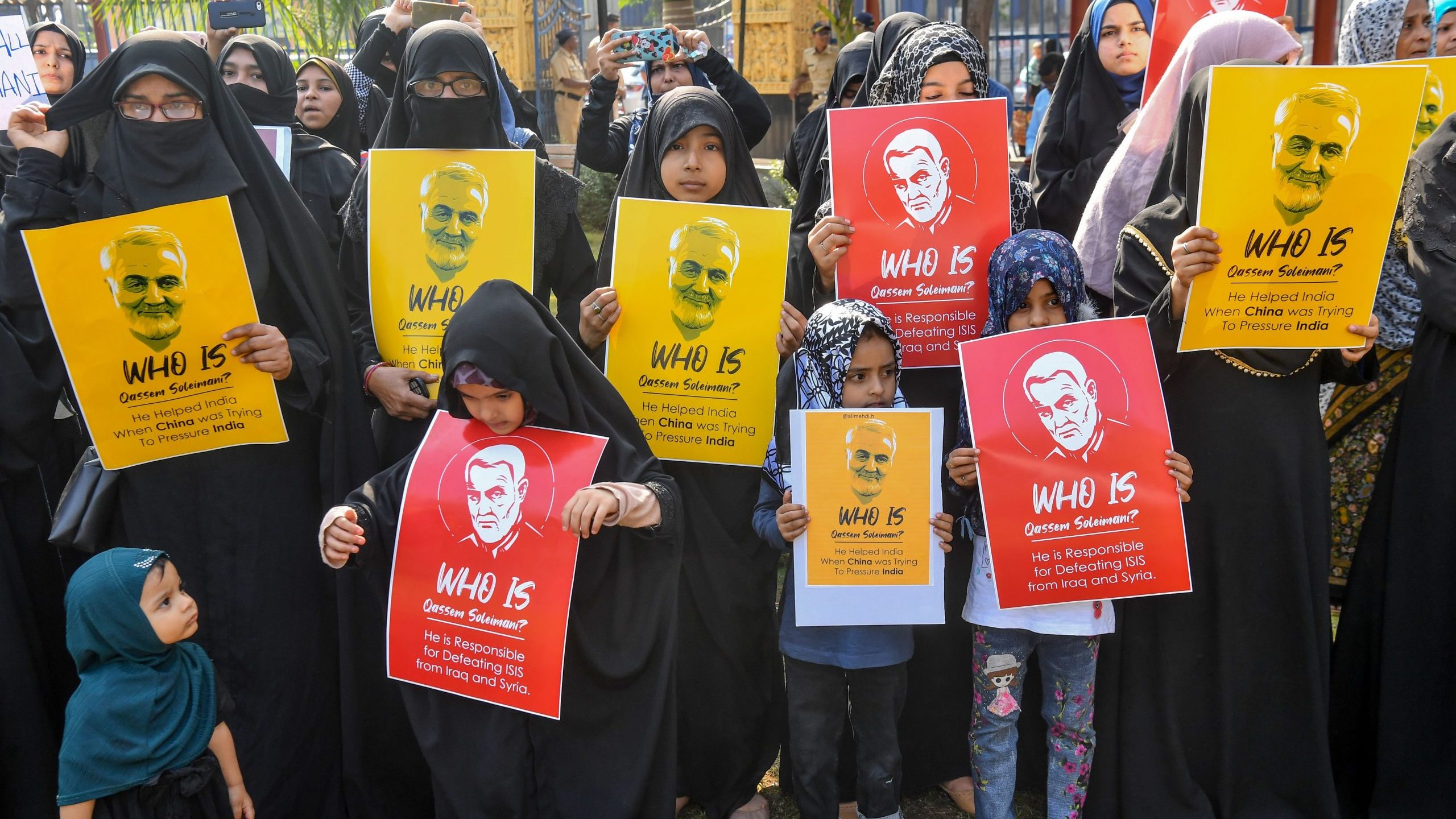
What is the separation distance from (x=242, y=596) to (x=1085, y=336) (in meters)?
2.48

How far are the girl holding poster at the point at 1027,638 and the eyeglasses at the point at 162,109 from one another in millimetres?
2276

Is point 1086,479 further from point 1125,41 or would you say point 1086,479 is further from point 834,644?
point 1125,41

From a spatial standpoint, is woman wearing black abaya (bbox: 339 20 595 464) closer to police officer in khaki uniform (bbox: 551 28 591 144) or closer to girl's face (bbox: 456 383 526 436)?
girl's face (bbox: 456 383 526 436)

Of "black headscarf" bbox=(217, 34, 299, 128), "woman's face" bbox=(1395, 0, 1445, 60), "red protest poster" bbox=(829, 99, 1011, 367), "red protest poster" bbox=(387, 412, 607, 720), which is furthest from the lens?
"black headscarf" bbox=(217, 34, 299, 128)

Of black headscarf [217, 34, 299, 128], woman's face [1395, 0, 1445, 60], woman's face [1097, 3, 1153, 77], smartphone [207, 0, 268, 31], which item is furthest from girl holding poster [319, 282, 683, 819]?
smartphone [207, 0, 268, 31]

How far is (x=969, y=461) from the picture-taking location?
298 centimetres

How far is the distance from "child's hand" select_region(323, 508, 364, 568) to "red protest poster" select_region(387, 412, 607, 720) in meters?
0.12

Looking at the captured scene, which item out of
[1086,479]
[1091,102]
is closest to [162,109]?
[1086,479]

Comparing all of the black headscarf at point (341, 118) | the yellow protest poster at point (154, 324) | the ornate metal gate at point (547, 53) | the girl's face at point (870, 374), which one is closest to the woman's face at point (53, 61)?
the black headscarf at point (341, 118)

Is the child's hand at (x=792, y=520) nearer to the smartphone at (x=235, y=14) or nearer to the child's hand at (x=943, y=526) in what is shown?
the child's hand at (x=943, y=526)

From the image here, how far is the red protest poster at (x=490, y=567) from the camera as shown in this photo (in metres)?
2.87

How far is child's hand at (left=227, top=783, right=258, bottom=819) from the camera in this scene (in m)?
Answer: 2.86

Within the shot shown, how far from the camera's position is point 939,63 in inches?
134

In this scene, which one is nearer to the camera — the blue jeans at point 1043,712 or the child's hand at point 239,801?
the child's hand at point 239,801
